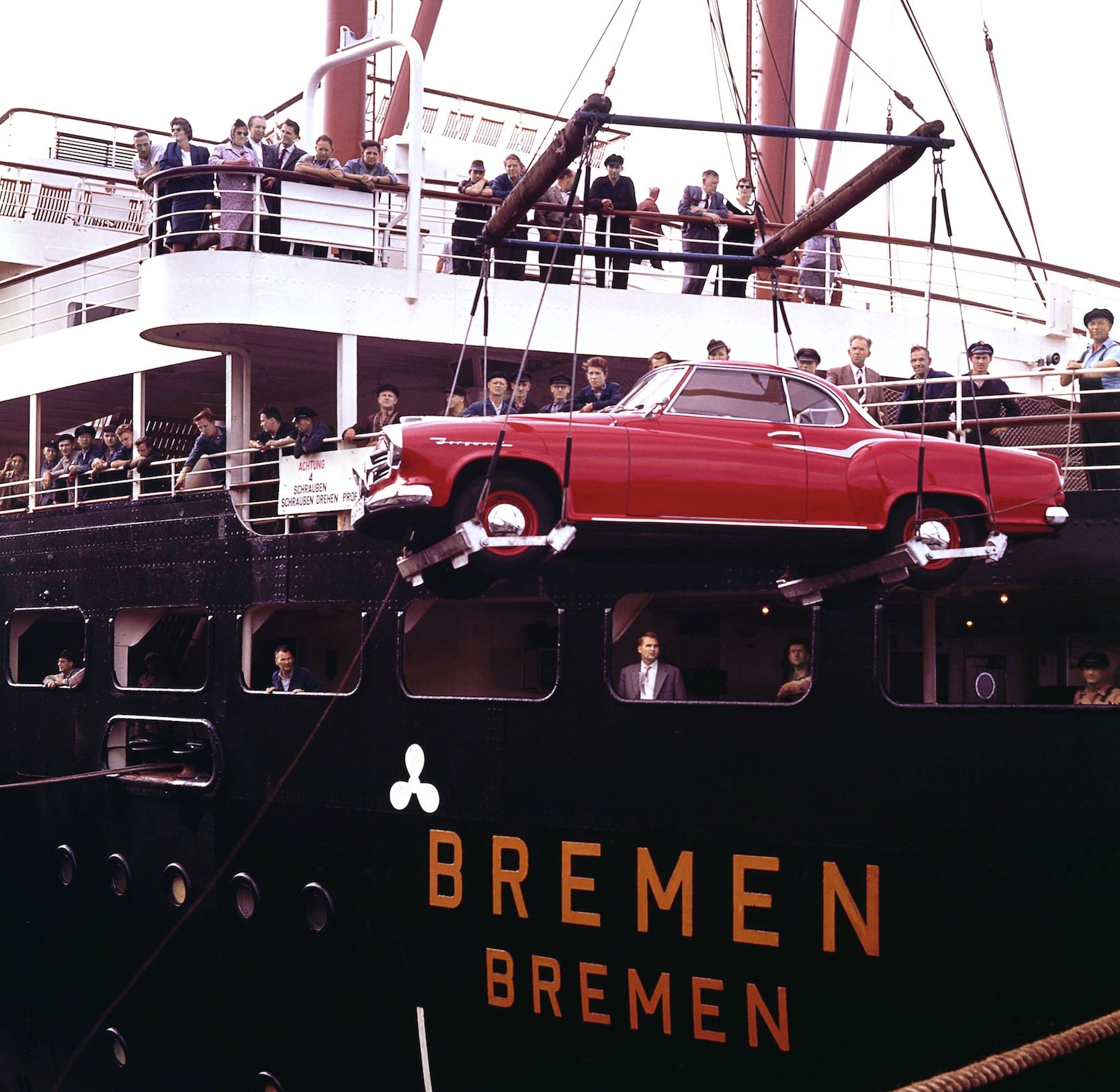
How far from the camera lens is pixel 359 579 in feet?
37.6

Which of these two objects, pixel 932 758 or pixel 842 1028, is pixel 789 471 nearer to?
pixel 932 758

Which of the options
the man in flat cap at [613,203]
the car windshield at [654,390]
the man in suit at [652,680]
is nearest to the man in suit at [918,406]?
the car windshield at [654,390]

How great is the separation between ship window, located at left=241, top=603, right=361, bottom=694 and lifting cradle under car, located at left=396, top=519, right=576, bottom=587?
4.59 m

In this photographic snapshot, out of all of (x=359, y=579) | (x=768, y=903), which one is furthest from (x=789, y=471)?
(x=359, y=579)

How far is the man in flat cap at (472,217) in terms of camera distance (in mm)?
13648

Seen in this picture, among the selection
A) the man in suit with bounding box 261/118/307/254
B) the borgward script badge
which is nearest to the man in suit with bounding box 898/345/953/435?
the borgward script badge

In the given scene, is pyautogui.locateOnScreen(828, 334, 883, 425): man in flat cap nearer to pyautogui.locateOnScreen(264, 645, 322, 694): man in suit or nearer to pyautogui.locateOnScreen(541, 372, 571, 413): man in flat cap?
pyautogui.locateOnScreen(541, 372, 571, 413): man in flat cap

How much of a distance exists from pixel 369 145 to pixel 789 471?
24.5 feet

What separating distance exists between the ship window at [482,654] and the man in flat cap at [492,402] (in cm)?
180

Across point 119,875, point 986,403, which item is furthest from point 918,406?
point 119,875

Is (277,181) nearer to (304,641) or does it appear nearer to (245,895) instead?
(304,641)

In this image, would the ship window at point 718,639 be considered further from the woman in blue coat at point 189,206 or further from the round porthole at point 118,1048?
the round porthole at point 118,1048

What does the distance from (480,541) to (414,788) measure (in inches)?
145

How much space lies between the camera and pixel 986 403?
35.1 ft
